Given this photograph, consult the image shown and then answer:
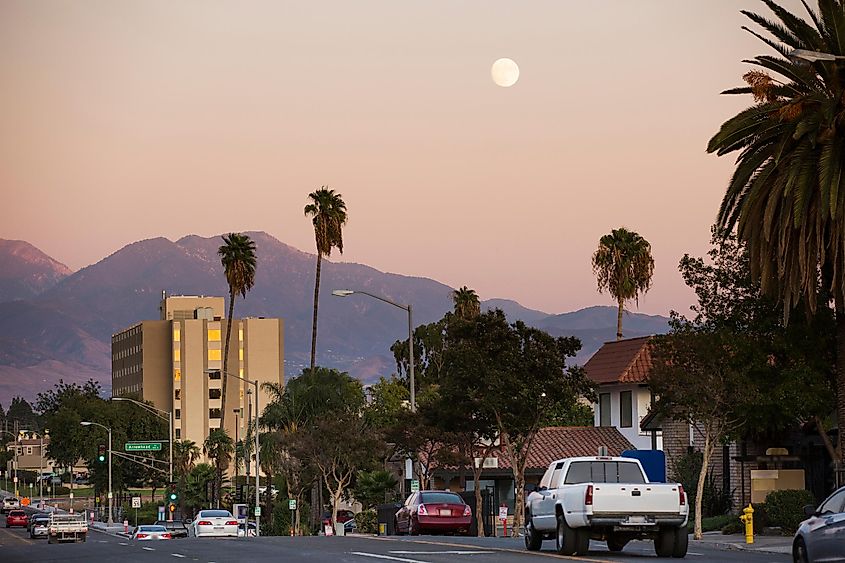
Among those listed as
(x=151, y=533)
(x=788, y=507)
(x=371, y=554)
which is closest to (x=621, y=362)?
(x=151, y=533)

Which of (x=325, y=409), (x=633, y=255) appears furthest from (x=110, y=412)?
(x=633, y=255)

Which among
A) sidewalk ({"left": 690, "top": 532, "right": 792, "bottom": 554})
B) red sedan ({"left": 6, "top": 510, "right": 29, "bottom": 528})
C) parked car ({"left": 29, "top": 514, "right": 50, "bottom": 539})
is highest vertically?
sidewalk ({"left": 690, "top": 532, "right": 792, "bottom": 554})

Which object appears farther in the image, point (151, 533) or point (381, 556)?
point (151, 533)

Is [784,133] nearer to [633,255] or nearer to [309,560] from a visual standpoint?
[309,560]

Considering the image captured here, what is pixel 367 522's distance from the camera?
75.3m

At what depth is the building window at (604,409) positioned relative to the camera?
77.7 metres

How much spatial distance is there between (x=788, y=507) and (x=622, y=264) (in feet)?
196

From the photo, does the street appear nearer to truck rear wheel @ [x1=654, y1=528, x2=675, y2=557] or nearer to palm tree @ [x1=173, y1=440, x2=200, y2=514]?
truck rear wheel @ [x1=654, y1=528, x2=675, y2=557]

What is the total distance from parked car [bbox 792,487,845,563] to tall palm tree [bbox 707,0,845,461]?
1350cm

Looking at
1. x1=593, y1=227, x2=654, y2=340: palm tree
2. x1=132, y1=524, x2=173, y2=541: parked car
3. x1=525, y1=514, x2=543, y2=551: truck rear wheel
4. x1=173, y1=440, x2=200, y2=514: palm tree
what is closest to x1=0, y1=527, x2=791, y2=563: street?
x1=525, y1=514, x2=543, y2=551: truck rear wheel

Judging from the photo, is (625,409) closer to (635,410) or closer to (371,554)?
(635,410)

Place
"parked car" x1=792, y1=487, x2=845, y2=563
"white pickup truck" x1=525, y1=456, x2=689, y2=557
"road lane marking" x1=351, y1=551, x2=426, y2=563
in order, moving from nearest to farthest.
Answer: "parked car" x1=792, y1=487, x2=845, y2=563, "road lane marking" x1=351, y1=551, x2=426, y2=563, "white pickup truck" x1=525, y1=456, x2=689, y2=557

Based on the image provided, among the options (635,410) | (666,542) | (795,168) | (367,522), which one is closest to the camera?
(666,542)

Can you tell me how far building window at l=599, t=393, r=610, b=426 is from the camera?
77688 mm
